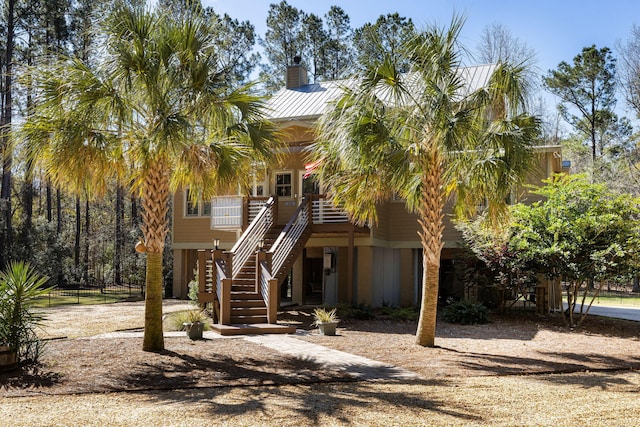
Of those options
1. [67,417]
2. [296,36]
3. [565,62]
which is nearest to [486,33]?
[565,62]

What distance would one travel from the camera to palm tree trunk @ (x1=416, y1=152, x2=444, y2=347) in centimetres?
1184

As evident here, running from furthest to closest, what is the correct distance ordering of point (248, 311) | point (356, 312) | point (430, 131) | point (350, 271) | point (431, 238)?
point (350, 271)
point (356, 312)
point (248, 311)
point (431, 238)
point (430, 131)

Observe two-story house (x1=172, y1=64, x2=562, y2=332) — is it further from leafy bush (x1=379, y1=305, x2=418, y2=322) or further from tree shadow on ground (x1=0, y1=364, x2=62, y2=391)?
tree shadow on ground (x1=0, y1=364, x2=62, y2=391)

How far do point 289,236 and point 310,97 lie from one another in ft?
24.2

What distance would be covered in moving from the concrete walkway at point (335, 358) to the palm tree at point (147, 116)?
2446 mm

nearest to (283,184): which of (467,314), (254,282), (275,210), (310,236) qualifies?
(275,210)

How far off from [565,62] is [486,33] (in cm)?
788

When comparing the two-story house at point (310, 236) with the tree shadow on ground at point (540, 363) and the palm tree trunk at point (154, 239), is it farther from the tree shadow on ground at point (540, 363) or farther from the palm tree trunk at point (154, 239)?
the tree shadow on ground at point (540, 363)

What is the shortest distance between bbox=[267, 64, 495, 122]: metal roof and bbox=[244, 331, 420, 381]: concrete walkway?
893cm

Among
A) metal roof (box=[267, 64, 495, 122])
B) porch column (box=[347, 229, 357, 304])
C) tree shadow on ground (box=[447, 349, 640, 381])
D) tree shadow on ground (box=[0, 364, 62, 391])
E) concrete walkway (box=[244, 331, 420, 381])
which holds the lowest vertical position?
tree shadow on ground (box=[447, 349, 640, 381])

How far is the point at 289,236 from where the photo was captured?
17.4 metres

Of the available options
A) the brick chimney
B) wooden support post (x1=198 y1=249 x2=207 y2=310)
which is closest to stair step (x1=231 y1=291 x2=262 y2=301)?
wooden support post (x1=198 y1=249 x2=207 y2=310)

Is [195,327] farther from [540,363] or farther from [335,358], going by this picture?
[540,363]

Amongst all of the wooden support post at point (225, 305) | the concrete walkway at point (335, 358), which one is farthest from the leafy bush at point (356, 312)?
the wooden support post at point (225, 305)
